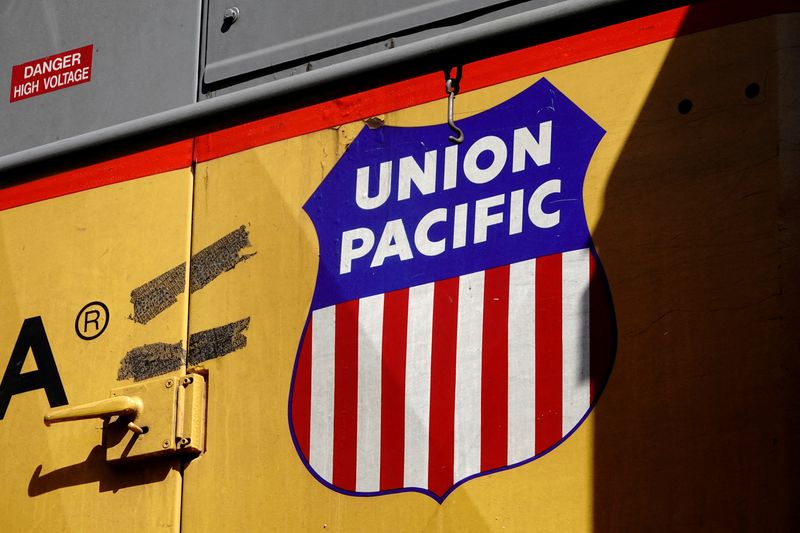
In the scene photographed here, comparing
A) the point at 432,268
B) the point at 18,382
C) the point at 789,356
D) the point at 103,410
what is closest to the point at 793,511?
the point at 789,356

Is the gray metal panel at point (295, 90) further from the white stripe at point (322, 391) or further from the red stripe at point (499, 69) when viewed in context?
the white stripe at point (322, 391)

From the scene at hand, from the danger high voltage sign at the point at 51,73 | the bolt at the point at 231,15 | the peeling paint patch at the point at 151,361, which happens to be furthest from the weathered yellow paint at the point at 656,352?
the danger high voltage sign at the point at 51,73

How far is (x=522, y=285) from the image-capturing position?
7.29 ft

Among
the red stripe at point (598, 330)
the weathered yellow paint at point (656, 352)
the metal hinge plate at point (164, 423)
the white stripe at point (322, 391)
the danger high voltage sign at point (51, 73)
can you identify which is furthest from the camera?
the danger high voltage sign at point (51, 73)

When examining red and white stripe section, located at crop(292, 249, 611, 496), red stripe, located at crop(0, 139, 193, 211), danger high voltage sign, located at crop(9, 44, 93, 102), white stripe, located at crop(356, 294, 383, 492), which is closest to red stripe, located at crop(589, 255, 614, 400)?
red and white stripe section, located at crop(292, 249, 611, 496)

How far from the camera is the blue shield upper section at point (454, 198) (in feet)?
7.37

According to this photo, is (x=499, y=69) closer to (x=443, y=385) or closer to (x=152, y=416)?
(x=443, y=385)

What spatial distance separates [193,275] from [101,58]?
25.9 inches

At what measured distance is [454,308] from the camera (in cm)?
227

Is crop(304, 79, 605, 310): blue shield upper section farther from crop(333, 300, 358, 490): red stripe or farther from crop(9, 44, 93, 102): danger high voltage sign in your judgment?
crop(9, 44, 93, 102): danger high voltage sign

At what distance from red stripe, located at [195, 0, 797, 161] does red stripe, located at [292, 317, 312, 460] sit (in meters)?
0.45

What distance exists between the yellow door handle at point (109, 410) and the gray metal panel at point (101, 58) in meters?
0.69

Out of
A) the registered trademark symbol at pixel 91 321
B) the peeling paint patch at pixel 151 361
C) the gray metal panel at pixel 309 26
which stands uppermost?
the gray metal panel at pixel 309 26

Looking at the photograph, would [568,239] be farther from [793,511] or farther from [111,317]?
[111,317]
